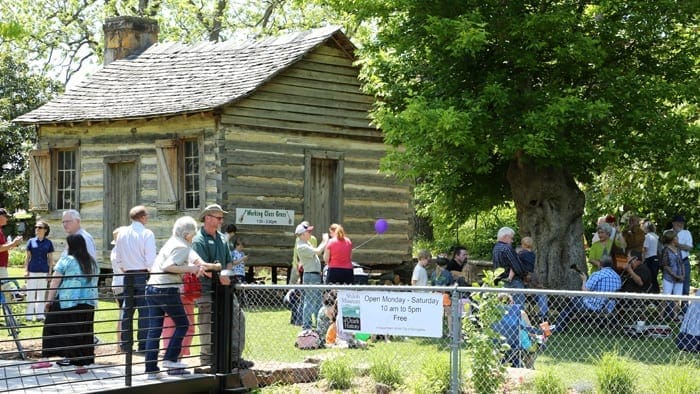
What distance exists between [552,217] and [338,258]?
156 inches

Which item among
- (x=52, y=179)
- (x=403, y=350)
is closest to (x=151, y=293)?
(x=403, y=350)

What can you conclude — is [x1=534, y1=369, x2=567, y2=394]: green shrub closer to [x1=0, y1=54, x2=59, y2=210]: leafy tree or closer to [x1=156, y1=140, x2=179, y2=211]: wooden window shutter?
[x1=156, y1=140, x2=179, y2=211]: wooden window shutter

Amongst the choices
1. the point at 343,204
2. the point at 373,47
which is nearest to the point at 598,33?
the point at 373,47

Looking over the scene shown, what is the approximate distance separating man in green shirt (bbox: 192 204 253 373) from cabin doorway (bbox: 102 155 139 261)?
11.0 meters

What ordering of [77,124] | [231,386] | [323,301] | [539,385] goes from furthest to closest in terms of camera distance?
[77,124] < [323,301] < [231,386] < [539,385]

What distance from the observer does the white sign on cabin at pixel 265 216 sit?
20.2 metres

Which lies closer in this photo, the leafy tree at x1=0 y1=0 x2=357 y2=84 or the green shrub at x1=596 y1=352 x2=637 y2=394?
the green shrub at x1=596 y1=352 x2=637 y2=394

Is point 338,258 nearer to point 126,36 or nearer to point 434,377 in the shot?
point 434,377

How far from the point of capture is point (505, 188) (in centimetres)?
1950

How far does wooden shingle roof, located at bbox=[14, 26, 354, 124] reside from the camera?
2061cm

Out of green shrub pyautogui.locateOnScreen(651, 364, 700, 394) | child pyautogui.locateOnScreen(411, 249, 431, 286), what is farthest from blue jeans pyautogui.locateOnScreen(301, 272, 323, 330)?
green shrub pyautogui.locateOnScreen(651, 364, 700, 394)

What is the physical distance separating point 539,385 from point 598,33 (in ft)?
26.5

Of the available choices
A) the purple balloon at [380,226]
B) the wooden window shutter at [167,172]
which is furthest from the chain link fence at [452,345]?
the purple balloon at [380,226]

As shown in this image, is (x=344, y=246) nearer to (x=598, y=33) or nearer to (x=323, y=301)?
(x=323, y=301)
